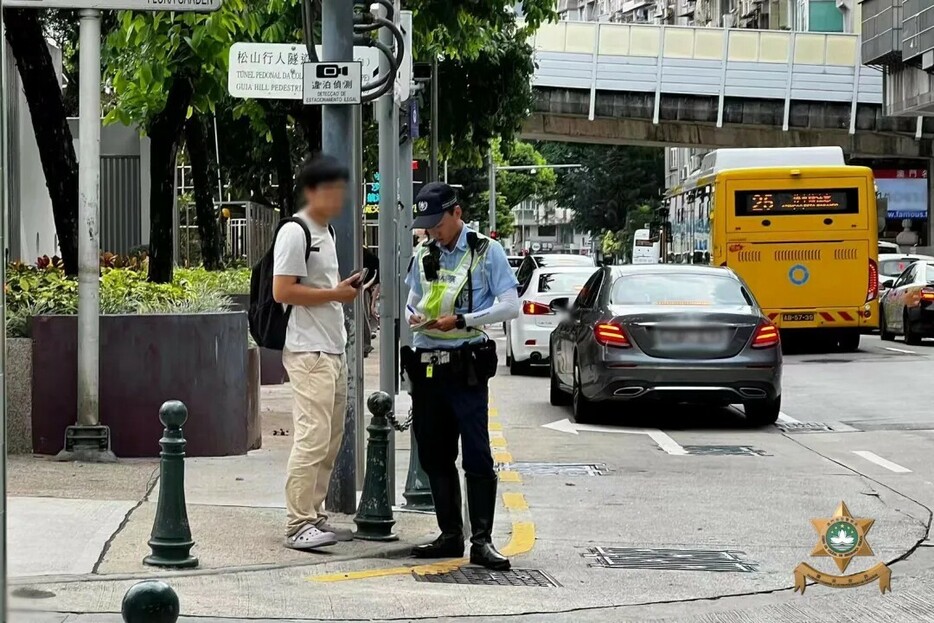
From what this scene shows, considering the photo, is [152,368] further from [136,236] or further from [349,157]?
[136,236]

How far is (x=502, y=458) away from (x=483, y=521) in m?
4.65

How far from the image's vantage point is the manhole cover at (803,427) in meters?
14.4

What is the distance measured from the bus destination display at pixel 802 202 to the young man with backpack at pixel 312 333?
18.6 meters

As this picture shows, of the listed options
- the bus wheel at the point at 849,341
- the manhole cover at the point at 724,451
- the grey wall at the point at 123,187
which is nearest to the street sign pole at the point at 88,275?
the manhole cover at the point at 724,451

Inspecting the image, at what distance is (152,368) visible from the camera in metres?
10.9

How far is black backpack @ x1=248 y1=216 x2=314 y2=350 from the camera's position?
780 centimetres

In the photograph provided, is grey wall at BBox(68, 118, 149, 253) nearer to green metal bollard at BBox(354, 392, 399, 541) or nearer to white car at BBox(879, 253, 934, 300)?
green metal bollard at BBox(354, 392, 399, 541)

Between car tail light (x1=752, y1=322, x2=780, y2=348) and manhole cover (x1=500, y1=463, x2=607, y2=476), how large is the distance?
305cm

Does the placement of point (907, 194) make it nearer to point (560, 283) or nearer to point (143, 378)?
point (560, 283)

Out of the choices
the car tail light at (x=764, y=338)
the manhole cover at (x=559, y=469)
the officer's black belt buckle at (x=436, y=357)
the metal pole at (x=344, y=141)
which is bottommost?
the manhole cover at (x=559, y=469)

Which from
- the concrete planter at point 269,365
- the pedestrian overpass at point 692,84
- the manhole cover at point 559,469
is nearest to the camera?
the manhole cover at point 559,469

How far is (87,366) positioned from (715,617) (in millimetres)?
5205

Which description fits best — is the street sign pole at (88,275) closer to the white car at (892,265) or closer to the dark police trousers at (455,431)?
the dark police trousers at (455,431)

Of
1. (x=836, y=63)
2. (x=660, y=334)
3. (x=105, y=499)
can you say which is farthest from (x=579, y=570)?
(x=836, y=63)
